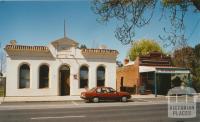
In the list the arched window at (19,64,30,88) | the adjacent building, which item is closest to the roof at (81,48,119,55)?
the adjacent building

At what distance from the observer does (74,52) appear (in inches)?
1341

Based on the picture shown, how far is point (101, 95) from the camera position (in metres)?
27.7

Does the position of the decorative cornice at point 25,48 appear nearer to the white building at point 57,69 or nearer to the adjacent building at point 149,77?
the white building at point 57,69

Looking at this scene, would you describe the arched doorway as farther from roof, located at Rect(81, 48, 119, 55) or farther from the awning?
the awning

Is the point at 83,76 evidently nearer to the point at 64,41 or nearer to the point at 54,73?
the point at 54,73

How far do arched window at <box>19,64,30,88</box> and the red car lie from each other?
7269 millimetres

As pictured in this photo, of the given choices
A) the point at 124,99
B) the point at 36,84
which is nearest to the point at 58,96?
the point at 36,84

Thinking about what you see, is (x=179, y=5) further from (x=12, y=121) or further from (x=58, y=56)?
(x=58, y=56)

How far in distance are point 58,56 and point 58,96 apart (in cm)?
408

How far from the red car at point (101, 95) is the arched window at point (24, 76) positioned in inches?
286

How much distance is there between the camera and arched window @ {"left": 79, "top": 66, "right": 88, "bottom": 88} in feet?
112

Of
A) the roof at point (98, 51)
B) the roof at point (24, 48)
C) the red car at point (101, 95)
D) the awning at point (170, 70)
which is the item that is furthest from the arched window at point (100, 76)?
the red car at point (101, 95)

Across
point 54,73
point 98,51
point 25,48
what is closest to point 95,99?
point 54,73

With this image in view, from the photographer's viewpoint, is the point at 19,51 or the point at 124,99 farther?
the point at 19,51
